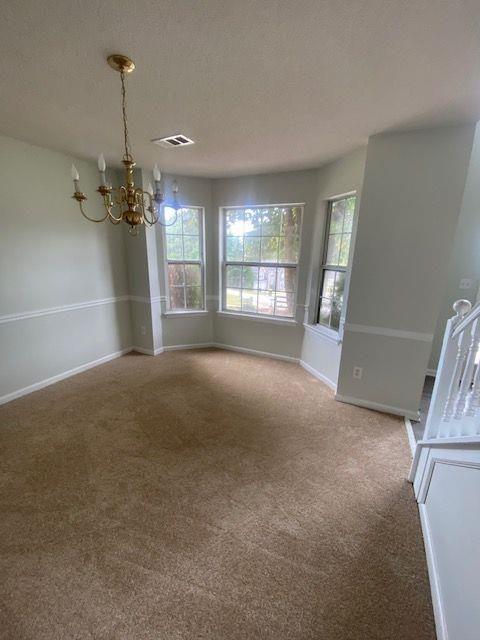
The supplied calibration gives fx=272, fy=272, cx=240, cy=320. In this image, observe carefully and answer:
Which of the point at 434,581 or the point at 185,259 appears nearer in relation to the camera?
the point at 434,581

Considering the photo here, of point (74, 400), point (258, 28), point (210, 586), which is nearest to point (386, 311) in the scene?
point (258, 28)

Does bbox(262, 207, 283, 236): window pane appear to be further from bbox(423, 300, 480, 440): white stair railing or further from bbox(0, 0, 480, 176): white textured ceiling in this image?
bbox(423, 300, 480, 440): white stair railing

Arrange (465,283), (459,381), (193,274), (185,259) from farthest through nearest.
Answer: (193,274) < (185,259) < (465,283) < (459,381)

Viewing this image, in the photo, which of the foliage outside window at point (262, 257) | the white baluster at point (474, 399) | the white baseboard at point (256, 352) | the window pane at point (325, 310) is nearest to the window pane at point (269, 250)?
the foliage outside window at point (262, 257)

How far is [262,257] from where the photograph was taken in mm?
3789

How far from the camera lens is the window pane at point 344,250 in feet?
9.62

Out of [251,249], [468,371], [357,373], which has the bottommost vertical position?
[357,373]

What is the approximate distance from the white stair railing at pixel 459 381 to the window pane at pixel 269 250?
241 centimetres

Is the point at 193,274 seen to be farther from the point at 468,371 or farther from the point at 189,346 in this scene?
the point at 468,371

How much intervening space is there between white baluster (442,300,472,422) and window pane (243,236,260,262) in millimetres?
2635

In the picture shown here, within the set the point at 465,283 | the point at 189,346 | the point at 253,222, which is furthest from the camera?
the point at 189,346

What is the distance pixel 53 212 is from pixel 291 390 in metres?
3.22

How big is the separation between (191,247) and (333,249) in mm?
1971

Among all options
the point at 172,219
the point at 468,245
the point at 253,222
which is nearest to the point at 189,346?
the point at 172,219
